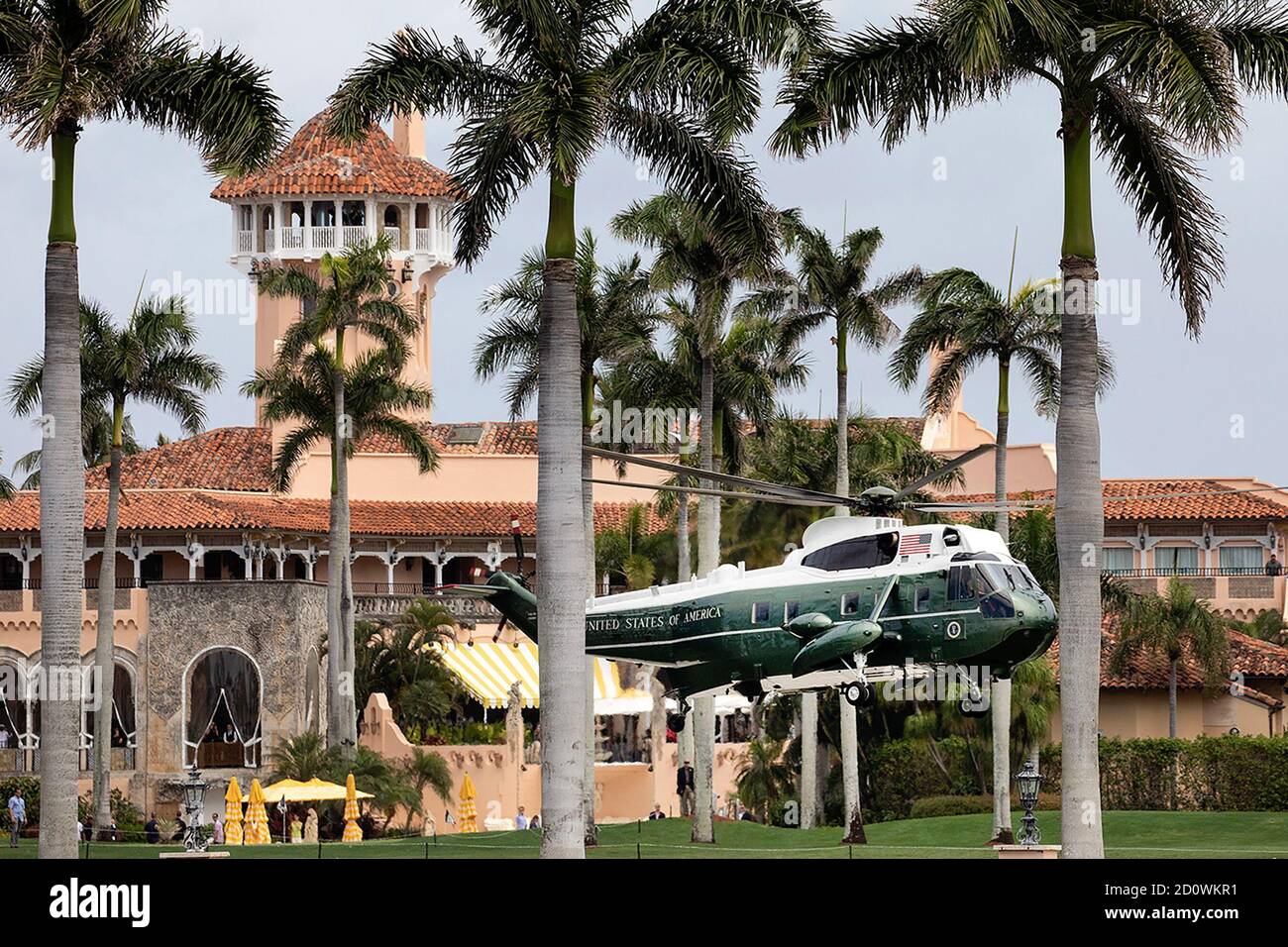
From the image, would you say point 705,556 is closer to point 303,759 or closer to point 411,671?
point 303,759

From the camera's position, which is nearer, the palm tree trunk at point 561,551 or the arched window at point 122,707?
the palm tree trunk at point 561,551

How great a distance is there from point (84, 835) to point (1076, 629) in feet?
128

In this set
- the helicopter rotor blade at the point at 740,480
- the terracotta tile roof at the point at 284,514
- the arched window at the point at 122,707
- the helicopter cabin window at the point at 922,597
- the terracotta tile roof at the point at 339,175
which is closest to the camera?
the helicopter rotor blade at the point at 740,480

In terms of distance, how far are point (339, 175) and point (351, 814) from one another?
38.9 metres

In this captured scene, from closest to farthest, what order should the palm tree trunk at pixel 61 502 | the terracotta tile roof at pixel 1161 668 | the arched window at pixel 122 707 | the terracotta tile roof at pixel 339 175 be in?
the palm tree trunk at pixel 61 502
the terracotta tile roof at pixel 1161 668
the arched window at pixel 122 707
the terracotta tile roof at pixel 339 175

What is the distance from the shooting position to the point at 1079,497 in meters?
30.5

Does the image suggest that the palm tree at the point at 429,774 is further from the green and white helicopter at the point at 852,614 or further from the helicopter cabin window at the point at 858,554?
the helicopter cabin window at the point at 858,554

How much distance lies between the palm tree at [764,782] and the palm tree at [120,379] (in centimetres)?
1949

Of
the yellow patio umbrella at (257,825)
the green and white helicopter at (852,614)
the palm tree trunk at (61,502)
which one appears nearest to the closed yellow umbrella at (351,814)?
the yellow patio umbrella at (257,825)

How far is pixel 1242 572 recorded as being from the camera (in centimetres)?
8375

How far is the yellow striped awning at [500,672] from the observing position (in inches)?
2872

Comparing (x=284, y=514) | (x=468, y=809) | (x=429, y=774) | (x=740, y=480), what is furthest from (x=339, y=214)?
(x=740, y=480)
